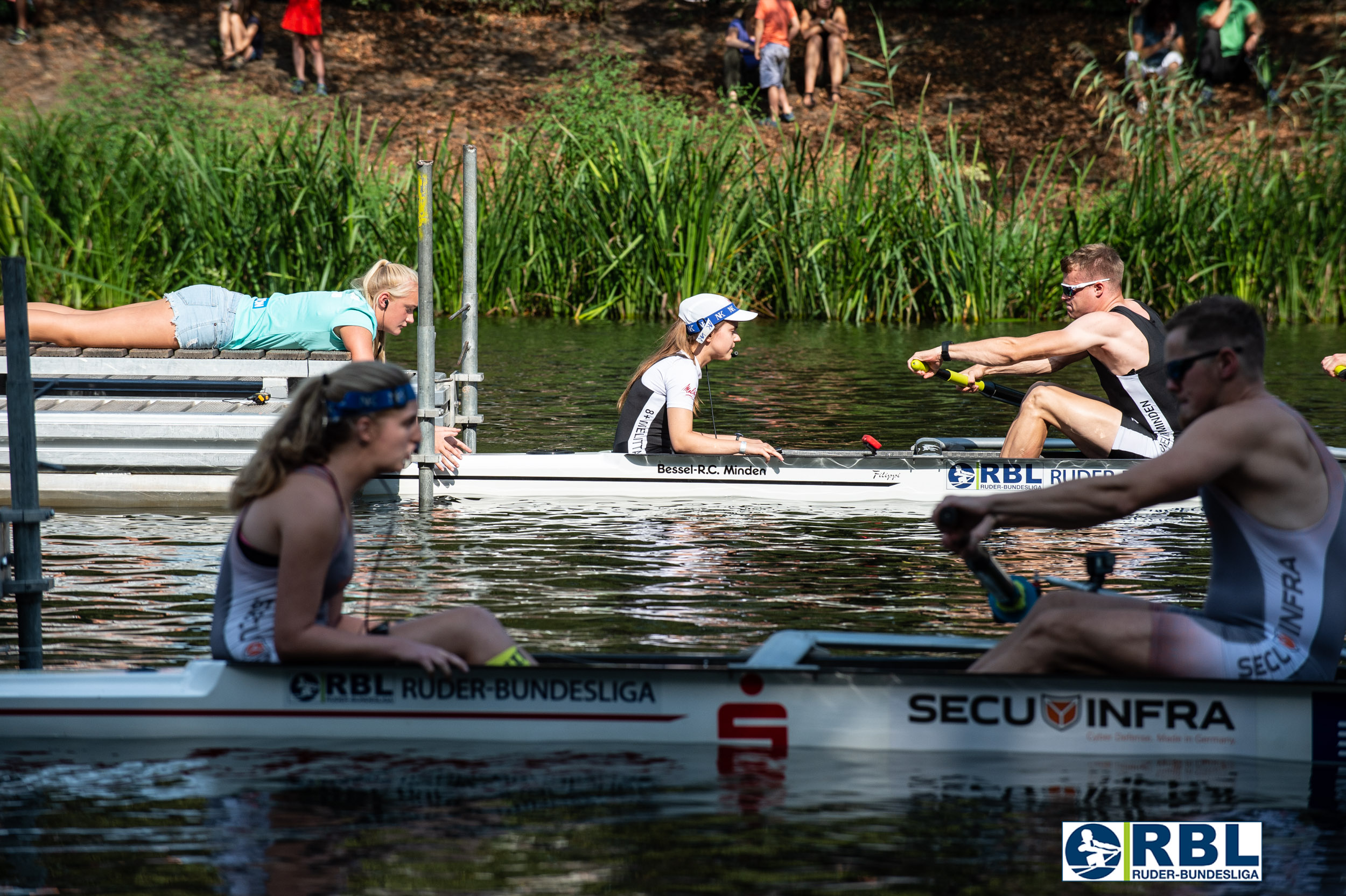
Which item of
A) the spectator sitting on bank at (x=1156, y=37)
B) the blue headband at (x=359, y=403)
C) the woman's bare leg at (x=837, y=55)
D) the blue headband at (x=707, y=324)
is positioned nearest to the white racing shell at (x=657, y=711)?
the blue headband at (x=359, y=403)

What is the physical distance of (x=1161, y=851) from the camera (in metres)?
4.27

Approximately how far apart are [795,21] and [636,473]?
19064 millimetres

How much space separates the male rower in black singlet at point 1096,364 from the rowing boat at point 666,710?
14.3 feet

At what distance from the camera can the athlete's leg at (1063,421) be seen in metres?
9.23

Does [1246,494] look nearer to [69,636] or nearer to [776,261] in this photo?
[69,636]

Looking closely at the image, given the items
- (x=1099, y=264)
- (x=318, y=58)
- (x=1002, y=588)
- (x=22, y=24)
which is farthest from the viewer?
(x=22, y=24)

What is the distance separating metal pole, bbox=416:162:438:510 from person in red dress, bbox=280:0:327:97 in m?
19.6

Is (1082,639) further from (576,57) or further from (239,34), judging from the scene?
(576,57)

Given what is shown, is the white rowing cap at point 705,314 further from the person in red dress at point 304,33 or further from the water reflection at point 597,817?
the person in red dress at point 304,33

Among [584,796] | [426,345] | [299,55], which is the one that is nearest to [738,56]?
[299,55]

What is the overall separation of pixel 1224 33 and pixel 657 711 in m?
26.1

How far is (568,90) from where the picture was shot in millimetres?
28094

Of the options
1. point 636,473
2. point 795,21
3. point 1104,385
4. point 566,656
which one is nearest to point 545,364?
point 636,473

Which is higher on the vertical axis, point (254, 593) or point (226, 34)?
point (226, 34)
